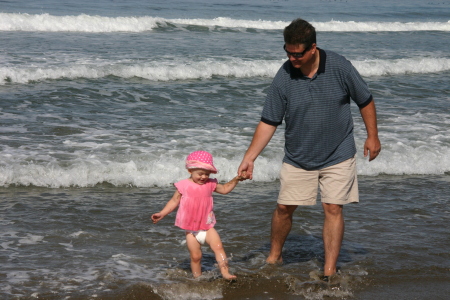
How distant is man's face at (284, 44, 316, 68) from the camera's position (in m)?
4.11

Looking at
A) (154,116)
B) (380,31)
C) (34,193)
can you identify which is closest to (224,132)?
(154,116)

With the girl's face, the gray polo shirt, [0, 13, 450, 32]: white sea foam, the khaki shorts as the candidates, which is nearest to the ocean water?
the khaki shorts

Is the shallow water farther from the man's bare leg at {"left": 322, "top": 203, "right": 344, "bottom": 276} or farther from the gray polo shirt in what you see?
the gray polo shirt

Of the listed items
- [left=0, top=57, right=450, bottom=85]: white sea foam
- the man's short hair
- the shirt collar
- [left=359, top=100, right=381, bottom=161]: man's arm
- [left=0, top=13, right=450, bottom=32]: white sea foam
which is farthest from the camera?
[left=0, top=13, right=450, bottom=32]: white sea foam

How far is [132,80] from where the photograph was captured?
1452 cm

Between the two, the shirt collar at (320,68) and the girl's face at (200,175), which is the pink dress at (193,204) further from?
the shirt collar at (320,68)

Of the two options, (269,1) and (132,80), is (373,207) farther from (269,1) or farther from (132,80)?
(269,1)

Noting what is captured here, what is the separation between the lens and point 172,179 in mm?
7648

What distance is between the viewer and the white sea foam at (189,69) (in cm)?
1386

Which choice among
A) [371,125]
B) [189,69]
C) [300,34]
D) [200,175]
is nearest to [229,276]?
[200,175]

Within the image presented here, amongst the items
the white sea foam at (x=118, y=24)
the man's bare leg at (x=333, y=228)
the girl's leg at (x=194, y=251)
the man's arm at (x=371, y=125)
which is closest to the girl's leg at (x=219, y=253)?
the girl's leg at (x=194, y=251)

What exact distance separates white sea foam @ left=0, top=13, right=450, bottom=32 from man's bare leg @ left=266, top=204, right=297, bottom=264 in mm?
19742

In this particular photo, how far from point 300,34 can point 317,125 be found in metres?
0.69

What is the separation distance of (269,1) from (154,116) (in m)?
37.1
